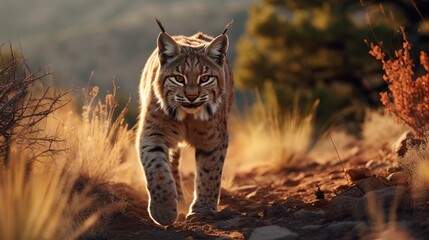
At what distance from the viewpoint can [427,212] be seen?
223 inches

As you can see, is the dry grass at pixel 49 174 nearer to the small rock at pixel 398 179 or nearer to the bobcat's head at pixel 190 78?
the bobcat's head at pixel 190 78

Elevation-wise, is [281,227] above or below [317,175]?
Answer: below

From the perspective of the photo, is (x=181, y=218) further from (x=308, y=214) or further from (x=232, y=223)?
(x=308, y=214)

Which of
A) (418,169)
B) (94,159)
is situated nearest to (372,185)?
(418,169)

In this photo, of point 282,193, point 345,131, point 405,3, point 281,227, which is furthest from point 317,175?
point 405,3

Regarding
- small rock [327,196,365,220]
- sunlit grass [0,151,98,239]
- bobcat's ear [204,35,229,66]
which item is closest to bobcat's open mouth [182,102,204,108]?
A: bobcat's ear [204,35,229,66]

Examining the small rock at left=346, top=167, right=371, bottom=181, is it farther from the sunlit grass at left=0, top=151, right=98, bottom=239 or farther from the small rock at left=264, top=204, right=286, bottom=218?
the sunlit grass at left=0, top=151, right=98, bottom=239

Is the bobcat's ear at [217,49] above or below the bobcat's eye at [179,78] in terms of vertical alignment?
above

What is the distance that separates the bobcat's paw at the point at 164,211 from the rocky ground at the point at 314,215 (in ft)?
0.24

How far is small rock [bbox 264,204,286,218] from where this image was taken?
6686mm

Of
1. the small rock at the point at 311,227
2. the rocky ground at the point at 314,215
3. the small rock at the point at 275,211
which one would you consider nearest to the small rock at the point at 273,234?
the rocky ground at the point at 314,215

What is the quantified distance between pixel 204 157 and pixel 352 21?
13012 mm

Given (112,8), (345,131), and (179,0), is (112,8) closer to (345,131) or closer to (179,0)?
(179,0)

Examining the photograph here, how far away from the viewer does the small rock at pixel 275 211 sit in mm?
6686
